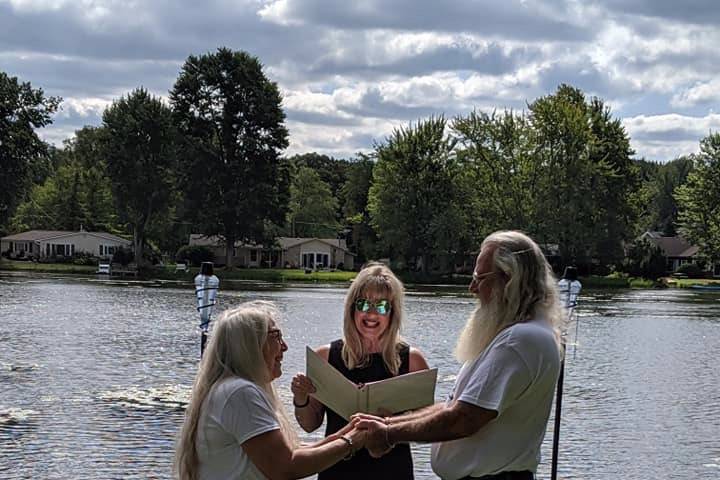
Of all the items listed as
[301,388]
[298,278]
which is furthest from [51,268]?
[301,388]

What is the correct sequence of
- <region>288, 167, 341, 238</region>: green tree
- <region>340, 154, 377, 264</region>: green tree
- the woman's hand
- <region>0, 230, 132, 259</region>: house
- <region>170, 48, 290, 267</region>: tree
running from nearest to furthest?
the woman's hand
<region>170, 48, 290, 267</region>: tree
<region>0, 230, 132, 259</region>: house
<region>340, 154, 377, 264</region>: green tree
<region>288, 167, 341, 238</region>: green tree

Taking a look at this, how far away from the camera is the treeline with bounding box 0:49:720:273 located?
6638 cm

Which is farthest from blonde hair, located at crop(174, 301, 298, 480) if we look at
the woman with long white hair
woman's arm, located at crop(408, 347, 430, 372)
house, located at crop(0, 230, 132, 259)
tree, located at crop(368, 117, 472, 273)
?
house, located at crop(0, 230, 132, 259)

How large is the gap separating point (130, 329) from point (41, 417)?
14325mm

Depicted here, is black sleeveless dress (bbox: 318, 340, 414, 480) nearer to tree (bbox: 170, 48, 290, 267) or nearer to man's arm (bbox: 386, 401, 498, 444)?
man's arm (bbox: 386, 401, 498, 444)

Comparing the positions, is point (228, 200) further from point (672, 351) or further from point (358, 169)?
point (672, 351)

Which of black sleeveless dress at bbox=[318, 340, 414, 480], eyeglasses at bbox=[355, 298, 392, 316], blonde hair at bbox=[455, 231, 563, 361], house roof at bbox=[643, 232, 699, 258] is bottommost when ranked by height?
black sleeveless dress at bbox=[318, 340, 414, 480]

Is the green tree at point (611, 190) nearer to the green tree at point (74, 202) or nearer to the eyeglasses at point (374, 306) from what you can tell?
the green tree at point (74, 202)

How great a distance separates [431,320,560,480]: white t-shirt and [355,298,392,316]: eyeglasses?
1.04 metres

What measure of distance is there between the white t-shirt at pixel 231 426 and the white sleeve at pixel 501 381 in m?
0.80

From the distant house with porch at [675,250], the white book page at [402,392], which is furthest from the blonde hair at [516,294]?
the distant house with porch at [675,250]

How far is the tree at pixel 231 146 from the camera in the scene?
69.8 meters

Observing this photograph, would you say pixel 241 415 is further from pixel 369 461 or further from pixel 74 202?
pixel 74 202

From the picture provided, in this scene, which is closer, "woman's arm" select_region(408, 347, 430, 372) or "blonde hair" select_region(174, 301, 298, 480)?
"blonde hair" select_region(174, 301, 298, 480)
